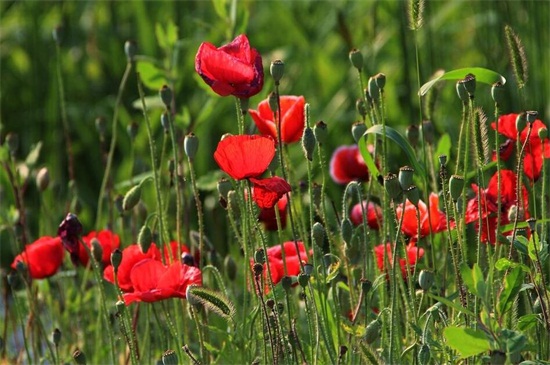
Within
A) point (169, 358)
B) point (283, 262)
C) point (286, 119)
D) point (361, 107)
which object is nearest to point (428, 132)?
point (361, 107)

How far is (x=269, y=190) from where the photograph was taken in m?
1.45

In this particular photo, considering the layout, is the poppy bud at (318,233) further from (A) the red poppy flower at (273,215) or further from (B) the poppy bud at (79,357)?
(B) the poppy bud at (79,357)

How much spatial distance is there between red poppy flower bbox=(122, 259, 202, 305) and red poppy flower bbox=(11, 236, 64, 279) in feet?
1.16

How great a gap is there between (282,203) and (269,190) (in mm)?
451

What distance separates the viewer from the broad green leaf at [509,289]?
136cm

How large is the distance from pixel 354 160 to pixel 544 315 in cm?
70

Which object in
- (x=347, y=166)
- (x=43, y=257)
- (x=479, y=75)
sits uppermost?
(x=479, y=75)

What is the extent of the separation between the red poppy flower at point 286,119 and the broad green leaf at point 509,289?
53cm

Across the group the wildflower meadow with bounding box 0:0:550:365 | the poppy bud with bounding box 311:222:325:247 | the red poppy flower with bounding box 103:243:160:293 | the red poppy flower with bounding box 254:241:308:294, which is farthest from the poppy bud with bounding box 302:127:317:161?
the red poppy flower with bounding box 103:243:160:293

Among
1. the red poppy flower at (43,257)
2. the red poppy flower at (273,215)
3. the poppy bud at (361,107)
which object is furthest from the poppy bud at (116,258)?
the poppy bud at (361,107)

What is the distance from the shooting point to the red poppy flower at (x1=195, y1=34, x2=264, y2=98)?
154 centimetres

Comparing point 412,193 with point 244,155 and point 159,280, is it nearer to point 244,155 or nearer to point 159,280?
point 244,155

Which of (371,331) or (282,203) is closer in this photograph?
(371,331)

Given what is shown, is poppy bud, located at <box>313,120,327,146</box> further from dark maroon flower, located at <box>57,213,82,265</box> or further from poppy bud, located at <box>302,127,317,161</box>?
dark maroon flower, located at <box>57,213,82,265</box>
